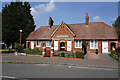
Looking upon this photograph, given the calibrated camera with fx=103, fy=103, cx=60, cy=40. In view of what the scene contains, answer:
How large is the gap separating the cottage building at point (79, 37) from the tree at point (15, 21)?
6956 mm

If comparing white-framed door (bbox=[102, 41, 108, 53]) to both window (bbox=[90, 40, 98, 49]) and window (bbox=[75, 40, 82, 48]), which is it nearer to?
window (bbox=[90, 40, 98, 49])

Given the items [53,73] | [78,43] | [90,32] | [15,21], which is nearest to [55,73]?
[53,73]

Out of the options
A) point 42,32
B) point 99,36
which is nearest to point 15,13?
point 42,32

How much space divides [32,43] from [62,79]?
82.4 ft

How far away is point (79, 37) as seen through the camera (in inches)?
983

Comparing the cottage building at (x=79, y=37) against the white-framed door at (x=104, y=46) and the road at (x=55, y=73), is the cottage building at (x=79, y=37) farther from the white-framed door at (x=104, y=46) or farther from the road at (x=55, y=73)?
the road at (x=55, y=73)

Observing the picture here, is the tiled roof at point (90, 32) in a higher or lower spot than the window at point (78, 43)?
higher

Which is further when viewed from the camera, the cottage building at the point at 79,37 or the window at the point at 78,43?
the window at the point at 78,43

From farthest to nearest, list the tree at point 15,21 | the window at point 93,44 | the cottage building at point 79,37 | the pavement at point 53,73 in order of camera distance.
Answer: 1. the tree at point 15,21
2. the window at point 93,44
3. the cottage building at point 79,37
4. the pavement at point 53,73

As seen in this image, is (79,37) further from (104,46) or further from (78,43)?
(104,46)

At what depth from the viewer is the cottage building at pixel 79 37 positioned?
23.3 metres

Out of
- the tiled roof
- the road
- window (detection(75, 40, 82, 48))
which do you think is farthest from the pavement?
the tiled roof

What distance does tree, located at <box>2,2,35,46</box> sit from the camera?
32.6 m

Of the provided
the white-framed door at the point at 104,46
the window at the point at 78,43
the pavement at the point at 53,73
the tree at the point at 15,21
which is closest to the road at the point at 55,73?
the pavement at the point at 53,73
